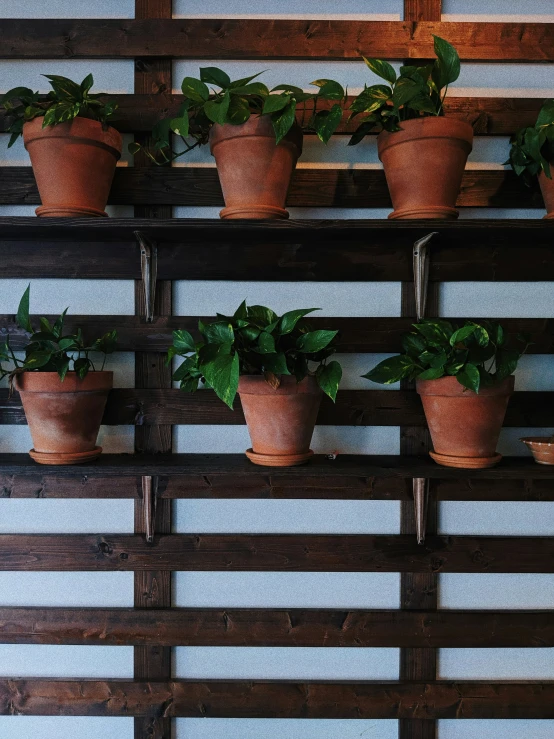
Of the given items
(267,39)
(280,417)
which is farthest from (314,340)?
(267,39)

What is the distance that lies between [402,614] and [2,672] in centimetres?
111

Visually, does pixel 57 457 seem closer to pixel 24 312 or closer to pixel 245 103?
pixel 24 312

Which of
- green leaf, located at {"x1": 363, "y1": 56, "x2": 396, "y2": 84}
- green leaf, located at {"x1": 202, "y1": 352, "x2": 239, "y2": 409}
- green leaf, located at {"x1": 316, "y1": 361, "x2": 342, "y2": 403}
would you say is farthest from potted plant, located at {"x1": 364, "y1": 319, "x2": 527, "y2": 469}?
green leaf, located at {"x1": 363, "y1": 56, "x2": 396, "y2": 84}

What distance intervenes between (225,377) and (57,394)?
0.42 metres

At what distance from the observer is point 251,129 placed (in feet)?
4.06

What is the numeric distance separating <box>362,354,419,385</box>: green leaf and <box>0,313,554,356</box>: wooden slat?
0.17 m

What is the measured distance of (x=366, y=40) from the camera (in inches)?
57.9

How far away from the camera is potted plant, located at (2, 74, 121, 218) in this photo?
4.21ft

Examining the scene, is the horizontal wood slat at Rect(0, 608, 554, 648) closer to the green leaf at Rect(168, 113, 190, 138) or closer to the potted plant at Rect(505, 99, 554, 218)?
the potted plant at Rect(505, 99, 554, 218)

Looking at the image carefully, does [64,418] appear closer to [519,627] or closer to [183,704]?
[183,704]

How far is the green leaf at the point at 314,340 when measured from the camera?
1.21 metres

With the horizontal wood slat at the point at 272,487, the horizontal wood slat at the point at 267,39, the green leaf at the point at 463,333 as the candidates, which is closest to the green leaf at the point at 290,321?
the green leaf at the point at 463,333

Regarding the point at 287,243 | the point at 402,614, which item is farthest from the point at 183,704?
the point at 287,243

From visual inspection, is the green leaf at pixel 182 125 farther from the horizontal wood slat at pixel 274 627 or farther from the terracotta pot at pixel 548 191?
the horizontal wood slat at pixel 274 627
